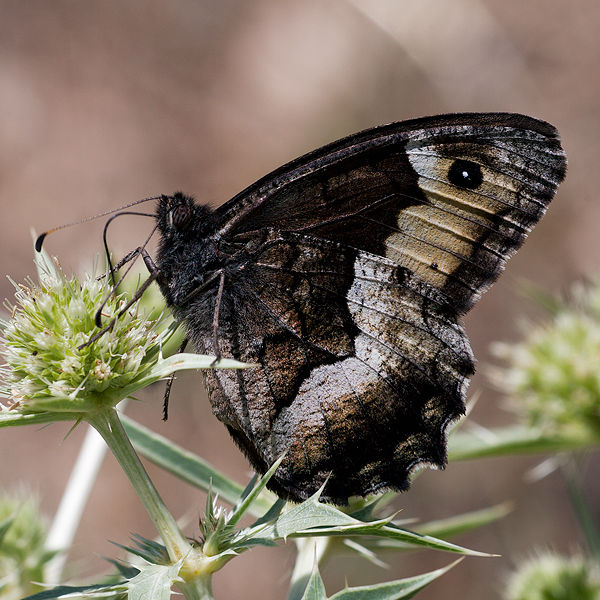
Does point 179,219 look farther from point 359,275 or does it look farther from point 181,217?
point 359,275

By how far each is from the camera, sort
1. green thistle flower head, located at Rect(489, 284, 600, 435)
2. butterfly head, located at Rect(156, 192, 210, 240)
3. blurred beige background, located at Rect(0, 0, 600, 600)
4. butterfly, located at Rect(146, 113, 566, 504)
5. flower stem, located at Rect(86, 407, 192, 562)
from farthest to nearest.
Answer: blurred beige background, located at Rect(0, 0, 600, 600) < green thistle flower head, located at Rect(489, 284, 600, 435) < butterfly head, located at Rect(156, 192, 210, 240) < butterfly, located at Rect(146, 113, 566, 504) < flower stem, located at Rect(86, 407, 192, 562)

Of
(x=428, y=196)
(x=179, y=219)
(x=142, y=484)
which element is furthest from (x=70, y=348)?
(x=428, y=196)

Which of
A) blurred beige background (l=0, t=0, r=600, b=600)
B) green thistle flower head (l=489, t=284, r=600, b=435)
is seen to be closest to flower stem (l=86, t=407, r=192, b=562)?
green thistle flower head (l=489, t=284, r=600, b=435)

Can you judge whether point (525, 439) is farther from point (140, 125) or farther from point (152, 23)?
point (152, 23)

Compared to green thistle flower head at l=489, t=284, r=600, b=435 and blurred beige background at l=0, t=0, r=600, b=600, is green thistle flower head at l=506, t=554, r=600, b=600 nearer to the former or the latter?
green thistle flower head at l=489, t=284, r=600, b=435

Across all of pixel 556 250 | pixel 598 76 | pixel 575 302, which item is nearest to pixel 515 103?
pixel 598 76

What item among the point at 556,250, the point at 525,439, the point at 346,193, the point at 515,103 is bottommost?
the point at 525,439
